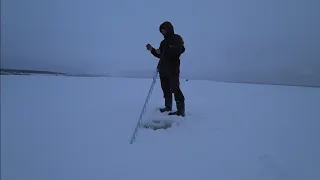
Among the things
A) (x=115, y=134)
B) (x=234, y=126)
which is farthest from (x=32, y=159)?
(x=234, y=126)

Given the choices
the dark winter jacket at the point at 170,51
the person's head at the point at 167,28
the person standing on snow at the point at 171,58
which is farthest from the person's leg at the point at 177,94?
the person's head at the point at 167,28

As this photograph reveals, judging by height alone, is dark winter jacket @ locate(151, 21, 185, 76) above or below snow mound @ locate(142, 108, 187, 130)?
above

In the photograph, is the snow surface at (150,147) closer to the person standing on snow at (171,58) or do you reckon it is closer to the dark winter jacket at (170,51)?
the person standing on snow at (171,58)

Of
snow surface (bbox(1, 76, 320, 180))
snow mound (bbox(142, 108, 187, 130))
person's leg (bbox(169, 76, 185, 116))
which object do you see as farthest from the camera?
person's leg (bbox(169, 76, 185, 116))

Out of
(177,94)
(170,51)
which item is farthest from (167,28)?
(177,94)

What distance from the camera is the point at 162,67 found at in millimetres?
5285

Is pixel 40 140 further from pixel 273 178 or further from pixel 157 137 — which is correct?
pixel 273 178

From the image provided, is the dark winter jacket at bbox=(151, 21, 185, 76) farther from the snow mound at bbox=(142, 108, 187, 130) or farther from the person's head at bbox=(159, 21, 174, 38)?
the snow mound at bbox=(142, 108, 187, 130)

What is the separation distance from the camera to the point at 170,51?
497 cm

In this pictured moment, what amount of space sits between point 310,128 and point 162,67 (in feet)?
9.86

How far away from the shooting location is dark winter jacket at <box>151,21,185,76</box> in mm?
4973

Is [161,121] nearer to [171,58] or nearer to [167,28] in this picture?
[171,58]

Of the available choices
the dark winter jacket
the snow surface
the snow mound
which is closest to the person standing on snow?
the dark winter jacket

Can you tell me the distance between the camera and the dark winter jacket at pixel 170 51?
497 centimetres
